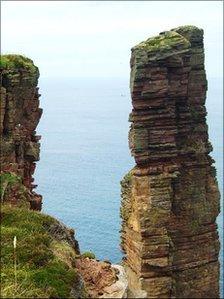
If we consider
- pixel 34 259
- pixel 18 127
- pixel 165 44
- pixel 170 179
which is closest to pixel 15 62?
pixel 18 127

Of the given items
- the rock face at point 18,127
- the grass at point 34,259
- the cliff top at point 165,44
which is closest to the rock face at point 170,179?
the cliff top at point 165,44

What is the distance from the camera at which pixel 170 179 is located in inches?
1455

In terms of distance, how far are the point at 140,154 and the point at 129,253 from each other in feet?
22.3

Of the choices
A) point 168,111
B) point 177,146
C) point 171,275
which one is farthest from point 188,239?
point 168,111

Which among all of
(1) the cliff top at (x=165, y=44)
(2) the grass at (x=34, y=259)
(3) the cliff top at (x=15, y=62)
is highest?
(1) the cliff top at (x=165, y=44)

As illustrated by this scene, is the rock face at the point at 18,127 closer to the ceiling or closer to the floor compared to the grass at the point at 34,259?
closer to the ceiling

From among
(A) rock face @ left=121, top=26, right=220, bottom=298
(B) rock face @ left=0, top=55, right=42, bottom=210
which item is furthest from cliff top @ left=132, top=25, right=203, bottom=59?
(B) rock face @ left=0, top=55, right=42, bottom=210

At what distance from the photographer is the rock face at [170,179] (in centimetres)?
3597

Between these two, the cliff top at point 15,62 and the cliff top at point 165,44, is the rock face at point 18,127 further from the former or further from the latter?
the cliff top at point 165,44

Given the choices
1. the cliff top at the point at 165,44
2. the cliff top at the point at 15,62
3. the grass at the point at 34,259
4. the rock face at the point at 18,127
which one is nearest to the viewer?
the grass at the point at 34,259

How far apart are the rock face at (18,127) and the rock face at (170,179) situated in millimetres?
6409

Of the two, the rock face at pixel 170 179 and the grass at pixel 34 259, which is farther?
the rock face at pixel 170 179

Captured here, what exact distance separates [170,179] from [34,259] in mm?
13182

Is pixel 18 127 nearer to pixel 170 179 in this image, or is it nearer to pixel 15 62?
pixel 15 62
